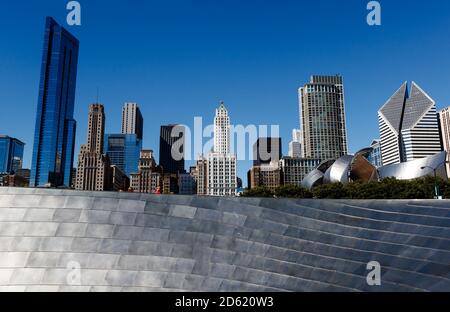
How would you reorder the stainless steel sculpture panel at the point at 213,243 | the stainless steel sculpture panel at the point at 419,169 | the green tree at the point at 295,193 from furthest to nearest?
the green tree at the point at 295,193
the stainless steel sculpture panel at the point at 419,169
the stainless steel sculpture panel at the point at 213,243

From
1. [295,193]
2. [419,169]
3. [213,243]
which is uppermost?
[419,169]

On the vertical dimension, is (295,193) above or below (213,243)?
above

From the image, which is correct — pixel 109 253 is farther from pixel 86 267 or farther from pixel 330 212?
pixel 330 212

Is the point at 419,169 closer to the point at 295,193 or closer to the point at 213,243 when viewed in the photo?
the point at 295,193

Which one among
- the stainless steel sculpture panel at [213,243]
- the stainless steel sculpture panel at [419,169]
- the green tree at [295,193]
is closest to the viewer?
the stainless steel sculpture panel at [213,243]

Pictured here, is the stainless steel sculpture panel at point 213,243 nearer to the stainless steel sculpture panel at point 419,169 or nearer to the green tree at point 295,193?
the green tree at point 295,193

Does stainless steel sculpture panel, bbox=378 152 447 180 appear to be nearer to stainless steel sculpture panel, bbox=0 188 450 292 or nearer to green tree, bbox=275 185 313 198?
green tree, bbox=275 185 313 198

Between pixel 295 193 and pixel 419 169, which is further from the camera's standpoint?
pixel 419 169

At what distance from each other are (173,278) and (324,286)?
24.8 ft

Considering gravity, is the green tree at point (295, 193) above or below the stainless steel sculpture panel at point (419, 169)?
below

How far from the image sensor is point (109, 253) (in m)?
19.9

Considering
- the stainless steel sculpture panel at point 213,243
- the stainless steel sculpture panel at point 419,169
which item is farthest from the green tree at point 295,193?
the stainless steel sculpture panel at point 213,243

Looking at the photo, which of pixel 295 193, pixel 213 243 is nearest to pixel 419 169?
pixel 295 193

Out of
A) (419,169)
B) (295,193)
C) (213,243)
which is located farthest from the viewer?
(419,169)
